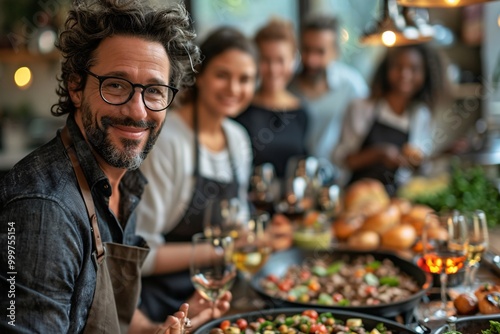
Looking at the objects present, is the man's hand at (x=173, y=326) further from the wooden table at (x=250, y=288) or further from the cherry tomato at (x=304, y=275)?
the cherry tomato at (x=304, y=275)

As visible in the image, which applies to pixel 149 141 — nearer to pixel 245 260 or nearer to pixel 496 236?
pixel 245 260

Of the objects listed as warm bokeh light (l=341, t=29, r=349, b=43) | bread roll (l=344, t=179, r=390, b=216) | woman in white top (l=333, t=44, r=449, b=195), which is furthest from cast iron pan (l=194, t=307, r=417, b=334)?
warm bokeh light (l=341, t=29, r=349, b=43)

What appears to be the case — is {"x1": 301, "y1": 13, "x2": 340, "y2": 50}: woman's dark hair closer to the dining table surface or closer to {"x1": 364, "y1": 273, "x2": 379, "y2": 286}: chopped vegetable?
the dining table surface

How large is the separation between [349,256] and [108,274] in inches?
36.8

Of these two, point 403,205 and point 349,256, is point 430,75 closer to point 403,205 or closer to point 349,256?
point 403,205

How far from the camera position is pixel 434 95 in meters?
3.39

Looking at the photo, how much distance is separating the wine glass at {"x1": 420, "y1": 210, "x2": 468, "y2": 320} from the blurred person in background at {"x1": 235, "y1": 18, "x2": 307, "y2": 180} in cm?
166

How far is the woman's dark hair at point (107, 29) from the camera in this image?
47.8 inches

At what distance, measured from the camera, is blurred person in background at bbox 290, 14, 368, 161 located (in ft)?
11.4

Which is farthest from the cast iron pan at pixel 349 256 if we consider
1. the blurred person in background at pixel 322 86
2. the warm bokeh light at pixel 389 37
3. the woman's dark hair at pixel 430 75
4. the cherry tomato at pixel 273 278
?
the woman's dark hair at pixel 430 75

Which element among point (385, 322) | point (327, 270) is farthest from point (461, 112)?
point (385, 322)

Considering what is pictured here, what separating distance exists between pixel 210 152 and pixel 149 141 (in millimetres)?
1066

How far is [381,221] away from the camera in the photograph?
2148 mm

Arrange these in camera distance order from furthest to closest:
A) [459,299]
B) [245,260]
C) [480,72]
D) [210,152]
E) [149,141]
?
[480,72], [210,152], [245,260], [459,299], [149,141]
